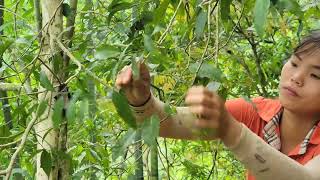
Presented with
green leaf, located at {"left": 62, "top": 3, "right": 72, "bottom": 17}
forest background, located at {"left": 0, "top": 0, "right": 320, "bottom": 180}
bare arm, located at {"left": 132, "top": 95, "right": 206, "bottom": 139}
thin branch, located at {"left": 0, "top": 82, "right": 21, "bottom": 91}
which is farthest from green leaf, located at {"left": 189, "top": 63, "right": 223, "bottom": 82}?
thin branch, located at {"left": 0, "top": 82, "right": 21, "bottom": 91}

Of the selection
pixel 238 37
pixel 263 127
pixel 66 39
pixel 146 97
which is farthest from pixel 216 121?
pixel 238 37

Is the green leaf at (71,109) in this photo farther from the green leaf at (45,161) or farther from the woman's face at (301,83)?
the woman's face at (301,83)

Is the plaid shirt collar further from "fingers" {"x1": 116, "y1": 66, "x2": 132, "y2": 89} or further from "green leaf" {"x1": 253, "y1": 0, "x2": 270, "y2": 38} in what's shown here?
"green leaf" {"x1": 253, "y1": 0, "x2": 270, "y2": 38}

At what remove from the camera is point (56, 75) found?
2.91ft

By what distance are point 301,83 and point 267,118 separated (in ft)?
0.53

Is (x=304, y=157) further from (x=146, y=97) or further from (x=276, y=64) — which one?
(x=276, y=64)

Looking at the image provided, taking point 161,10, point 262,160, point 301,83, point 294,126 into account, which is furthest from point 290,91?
point 161,10

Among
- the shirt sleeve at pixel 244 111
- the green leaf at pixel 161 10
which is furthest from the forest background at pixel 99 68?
the shirt sleeve at pixel 244 111

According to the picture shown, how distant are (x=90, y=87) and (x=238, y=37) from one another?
3.34ft

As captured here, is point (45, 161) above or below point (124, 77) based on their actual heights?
below

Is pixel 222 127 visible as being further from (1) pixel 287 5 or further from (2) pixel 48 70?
(2) pixel 48 70

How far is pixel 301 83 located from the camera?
101cm

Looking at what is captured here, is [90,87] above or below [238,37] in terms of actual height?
below

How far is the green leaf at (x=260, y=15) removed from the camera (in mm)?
553
